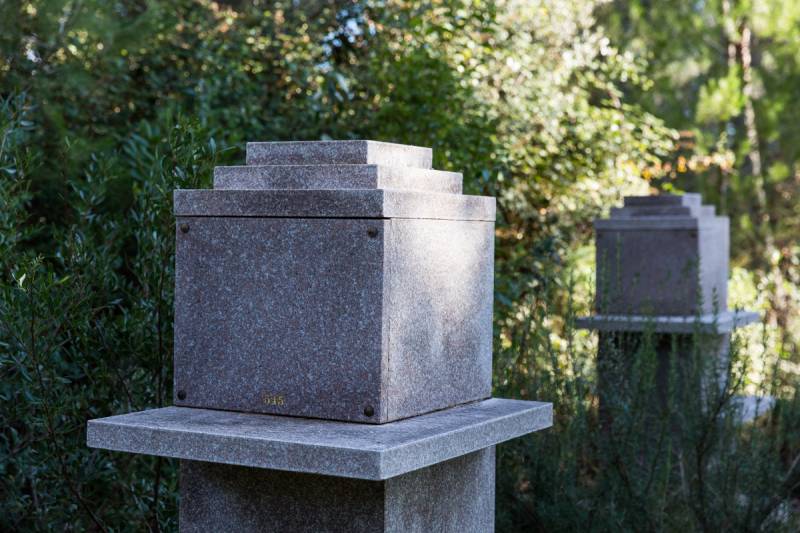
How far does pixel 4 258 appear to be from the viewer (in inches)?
134

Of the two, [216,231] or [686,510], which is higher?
[216,231]

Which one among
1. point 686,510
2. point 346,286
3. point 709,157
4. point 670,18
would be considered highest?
point 670,18

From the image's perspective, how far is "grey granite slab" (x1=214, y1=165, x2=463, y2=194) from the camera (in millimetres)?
2691

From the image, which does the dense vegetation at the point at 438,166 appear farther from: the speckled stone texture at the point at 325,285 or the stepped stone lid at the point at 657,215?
the speckled stone texture at the point at 325,285

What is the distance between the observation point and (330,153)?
280 centimetres

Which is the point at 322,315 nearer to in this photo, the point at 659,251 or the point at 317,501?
the point at 317,501

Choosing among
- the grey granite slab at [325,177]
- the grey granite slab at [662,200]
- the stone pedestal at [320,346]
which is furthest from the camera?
the grey granite slab at [662,200]

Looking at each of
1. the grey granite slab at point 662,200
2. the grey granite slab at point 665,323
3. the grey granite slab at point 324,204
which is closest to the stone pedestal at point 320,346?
the grey granite slab at point 324,204

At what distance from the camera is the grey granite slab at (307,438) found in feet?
7.46

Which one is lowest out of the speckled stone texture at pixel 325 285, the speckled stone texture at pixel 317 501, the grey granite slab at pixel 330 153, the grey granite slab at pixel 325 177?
the speckled stone texture at pixel 317 501

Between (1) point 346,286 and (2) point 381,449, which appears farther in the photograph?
(1) point 346,286

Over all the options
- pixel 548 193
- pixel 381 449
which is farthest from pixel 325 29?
pixel 381 449

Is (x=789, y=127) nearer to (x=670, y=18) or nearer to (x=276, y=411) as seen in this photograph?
(x=670, y=18)

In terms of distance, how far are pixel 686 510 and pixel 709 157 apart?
270 inches
